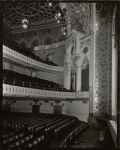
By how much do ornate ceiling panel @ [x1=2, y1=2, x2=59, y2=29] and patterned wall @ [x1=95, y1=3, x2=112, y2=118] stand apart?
10.8 m

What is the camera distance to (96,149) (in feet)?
12.2

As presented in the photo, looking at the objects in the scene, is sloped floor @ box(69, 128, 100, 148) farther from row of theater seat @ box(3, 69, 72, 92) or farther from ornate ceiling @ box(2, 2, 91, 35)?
ornate ceiling @ box(2, 2, 91, 35)

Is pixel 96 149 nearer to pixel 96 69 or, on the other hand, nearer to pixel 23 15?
pixel 96 69

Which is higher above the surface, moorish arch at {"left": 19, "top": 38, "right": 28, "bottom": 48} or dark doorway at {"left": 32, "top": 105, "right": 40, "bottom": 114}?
moorish arch at {"left": 19, "top": 38, "right": 28, "bottom": 48}

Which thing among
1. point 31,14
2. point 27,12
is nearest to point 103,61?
point 27,12

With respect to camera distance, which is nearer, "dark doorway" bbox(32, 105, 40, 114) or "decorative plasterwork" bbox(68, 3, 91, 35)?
"decorative plasterwork" bbox(68, 3, 91, 35)

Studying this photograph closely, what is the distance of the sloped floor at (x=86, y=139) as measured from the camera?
6.28 m

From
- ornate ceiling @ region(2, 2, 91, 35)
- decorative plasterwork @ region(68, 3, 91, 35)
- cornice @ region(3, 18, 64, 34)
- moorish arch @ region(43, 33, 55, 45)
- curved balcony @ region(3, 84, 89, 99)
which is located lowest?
curved balcony @ region(3, 84, 89, 99)

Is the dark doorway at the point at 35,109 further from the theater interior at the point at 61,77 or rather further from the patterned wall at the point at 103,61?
the patterned wall at the point at 103,61

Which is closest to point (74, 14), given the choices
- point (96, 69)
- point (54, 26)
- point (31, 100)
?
point (96, 69)

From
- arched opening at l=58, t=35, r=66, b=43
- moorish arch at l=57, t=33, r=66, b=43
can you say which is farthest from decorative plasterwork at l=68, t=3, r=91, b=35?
moorish arch at l=57, t=33, r=66, b=43

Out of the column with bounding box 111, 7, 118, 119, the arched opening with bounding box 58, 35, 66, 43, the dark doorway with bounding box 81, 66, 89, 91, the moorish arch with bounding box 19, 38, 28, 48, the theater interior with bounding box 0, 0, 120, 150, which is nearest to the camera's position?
the theater interior with bounding box 0, 0, 120, 150

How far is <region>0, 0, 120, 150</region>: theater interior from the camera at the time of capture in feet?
21.1

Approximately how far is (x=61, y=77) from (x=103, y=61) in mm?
10902
